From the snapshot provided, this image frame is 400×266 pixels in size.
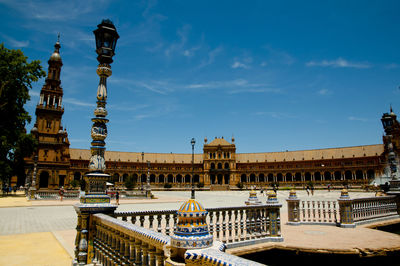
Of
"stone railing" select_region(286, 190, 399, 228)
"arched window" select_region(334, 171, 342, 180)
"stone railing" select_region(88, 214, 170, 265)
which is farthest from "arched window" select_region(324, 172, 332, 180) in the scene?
"stone railing" select_region(88, 214, 170, 265)

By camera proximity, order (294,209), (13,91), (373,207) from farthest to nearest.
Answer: (13,91), (373,207), (294,209)

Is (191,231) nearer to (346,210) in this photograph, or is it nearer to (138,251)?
(138,251)

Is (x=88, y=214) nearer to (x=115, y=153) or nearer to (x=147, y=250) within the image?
(x=147, y=250)

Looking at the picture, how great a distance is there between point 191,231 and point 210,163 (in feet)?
299

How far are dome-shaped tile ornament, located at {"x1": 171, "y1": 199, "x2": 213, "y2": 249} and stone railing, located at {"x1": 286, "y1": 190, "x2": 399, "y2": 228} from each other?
9334 millimetres

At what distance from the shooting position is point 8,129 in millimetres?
26547

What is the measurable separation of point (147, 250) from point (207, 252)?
1228 mm

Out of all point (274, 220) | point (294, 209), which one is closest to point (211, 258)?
point (274, 220)

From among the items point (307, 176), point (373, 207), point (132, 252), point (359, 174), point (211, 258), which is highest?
point (359, 174)

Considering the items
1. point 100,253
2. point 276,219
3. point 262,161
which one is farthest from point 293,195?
point 262,161

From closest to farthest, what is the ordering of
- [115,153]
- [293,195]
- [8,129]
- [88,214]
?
1. [88,214]
2. [293,195]
3. [8,129]
4. [115,153]

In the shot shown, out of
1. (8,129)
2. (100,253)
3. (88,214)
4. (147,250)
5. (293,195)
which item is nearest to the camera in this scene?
(147,250)

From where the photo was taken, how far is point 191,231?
2445 mm

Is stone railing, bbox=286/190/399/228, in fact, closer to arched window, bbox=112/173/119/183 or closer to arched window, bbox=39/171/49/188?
arched window, bbox=39/171/49/188
